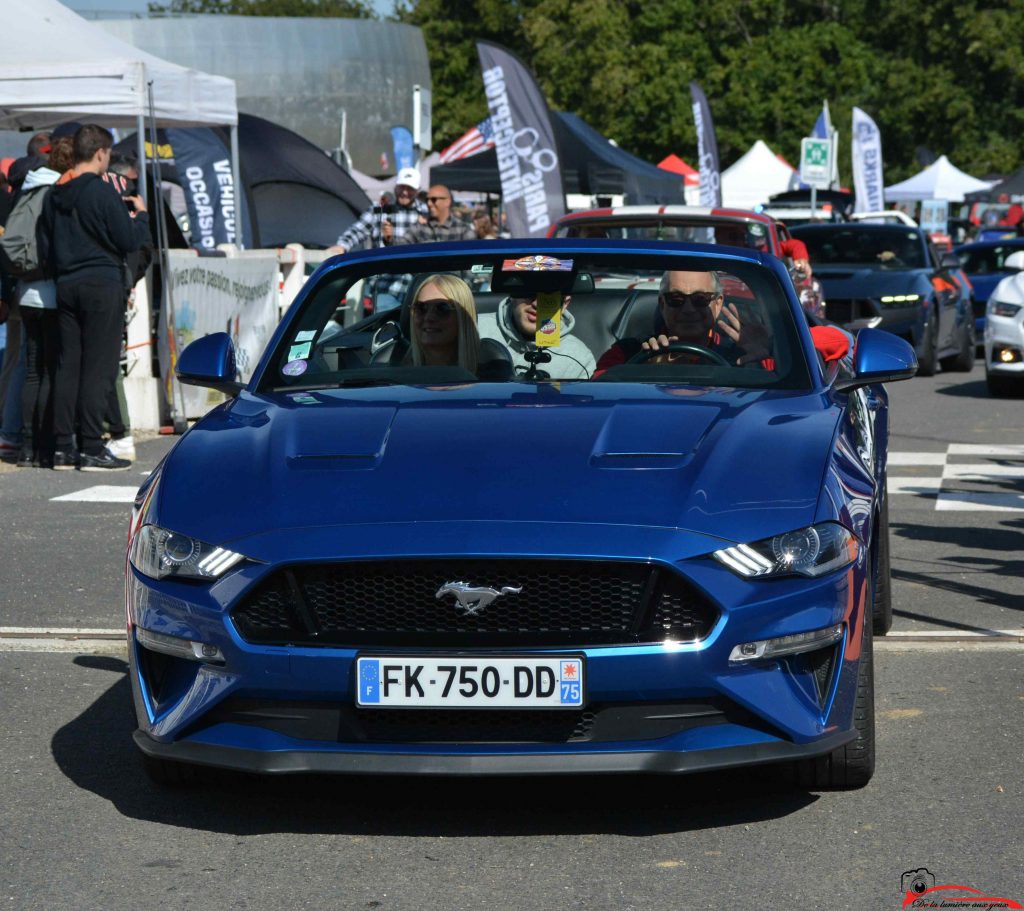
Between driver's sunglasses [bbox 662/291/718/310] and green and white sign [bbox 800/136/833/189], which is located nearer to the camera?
driver's sunglasses [bbox 662/291/718/310]

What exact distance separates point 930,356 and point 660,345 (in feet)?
49.9

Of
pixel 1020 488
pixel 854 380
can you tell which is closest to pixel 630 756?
pixel 854 380

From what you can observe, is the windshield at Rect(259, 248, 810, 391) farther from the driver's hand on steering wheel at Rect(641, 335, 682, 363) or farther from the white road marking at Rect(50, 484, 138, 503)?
the white road marking at Rect(50, 484, 138, 503)

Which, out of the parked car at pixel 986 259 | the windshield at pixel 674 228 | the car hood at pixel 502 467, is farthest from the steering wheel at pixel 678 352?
the parked car at pixel 986 259

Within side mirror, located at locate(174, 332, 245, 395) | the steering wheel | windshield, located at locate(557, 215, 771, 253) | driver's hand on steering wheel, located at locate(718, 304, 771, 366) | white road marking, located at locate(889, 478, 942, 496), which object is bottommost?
white road marking, located at locate(889, 478, 942, 496)

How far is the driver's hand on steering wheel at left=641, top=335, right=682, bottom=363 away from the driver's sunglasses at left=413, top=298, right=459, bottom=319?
1.99 ft

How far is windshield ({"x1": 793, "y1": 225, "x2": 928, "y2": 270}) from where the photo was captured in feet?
69.4

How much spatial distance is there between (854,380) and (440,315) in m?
1.28

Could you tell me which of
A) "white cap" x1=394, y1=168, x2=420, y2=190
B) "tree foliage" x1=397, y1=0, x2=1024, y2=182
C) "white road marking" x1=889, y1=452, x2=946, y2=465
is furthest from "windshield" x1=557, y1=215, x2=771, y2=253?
"tree foliage" x1=397, y1=0, x2=1024, y2=182

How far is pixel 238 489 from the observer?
4555 mm

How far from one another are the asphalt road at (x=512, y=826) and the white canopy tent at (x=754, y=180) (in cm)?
4729

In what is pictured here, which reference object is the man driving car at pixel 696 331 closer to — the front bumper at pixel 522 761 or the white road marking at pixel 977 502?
the front bumper at pixel 522 761

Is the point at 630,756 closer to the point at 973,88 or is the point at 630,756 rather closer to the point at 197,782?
the point at 197,782

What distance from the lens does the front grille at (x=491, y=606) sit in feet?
13.8
